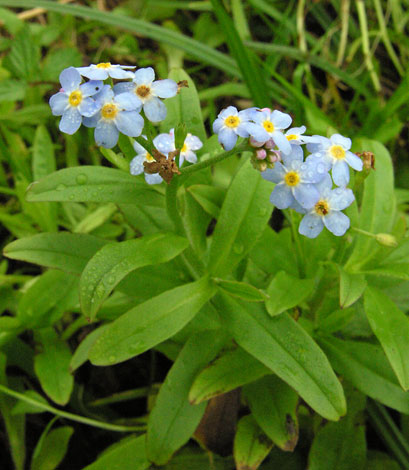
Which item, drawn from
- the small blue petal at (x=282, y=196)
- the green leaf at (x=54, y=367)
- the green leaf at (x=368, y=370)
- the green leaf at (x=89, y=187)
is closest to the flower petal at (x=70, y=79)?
the green leaf at (x=89, y=187)

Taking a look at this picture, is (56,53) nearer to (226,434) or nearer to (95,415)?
(95,415)

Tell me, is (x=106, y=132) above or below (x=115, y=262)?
above

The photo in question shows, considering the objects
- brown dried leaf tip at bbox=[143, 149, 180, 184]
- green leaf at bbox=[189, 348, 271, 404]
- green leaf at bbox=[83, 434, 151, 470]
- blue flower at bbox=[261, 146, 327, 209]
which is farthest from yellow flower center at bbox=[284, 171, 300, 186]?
green leaf at bbox=[83, 434, 151, 470]

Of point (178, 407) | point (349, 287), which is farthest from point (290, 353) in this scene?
point (178, 407)

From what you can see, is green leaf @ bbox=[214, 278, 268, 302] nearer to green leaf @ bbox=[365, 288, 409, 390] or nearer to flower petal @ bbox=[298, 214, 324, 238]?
flower petal @ bbox=[298, 214, 324, 238]

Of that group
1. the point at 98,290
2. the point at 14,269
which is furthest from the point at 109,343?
the point at 14,269

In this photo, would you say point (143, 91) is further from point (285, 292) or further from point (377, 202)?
point (377, 202)

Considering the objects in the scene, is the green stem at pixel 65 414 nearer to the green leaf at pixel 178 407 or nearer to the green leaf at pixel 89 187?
the green leaf at pixel 178 407
